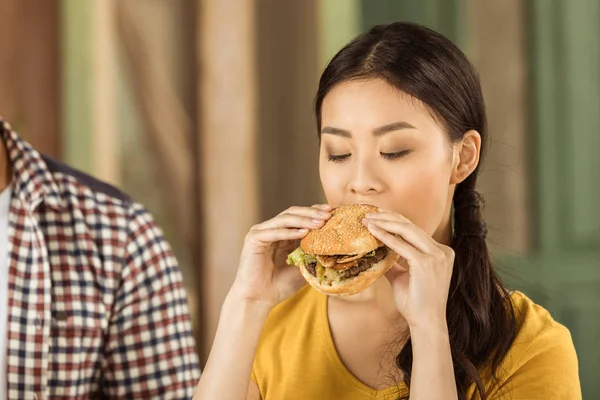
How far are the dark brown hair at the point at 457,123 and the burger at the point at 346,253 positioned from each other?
8.7 inches

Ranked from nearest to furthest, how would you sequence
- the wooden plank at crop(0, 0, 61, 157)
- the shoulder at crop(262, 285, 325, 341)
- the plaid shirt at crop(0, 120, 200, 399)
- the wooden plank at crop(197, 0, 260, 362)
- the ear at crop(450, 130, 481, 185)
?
the ear at crop(450, 130, 481, 185), the shoulder at crop(262, 285, 325, 341), the plaid shirt at crop(0, 120, 200, 399), the wooden plank at crop(0, 0, 61, 157), the wooden plank at crop(197, 0, 260, 362)

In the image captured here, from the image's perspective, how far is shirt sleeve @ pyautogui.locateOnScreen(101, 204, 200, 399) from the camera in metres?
2.56

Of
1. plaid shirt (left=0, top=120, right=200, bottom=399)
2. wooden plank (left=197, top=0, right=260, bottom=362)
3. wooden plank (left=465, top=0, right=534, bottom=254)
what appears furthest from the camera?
wooden plank (left=197, top=0, right=260, bottom=362)

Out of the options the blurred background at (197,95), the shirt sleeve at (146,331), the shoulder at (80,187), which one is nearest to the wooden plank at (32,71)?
the blurred background at (197,95)

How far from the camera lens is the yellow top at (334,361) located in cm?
178

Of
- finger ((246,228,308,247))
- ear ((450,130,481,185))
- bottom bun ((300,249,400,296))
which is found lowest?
bottom bun ((300,249,400,296))

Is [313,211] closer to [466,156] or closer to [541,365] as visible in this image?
[466,156]

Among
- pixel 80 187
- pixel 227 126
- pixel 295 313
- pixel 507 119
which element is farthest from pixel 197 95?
pixel 295 313

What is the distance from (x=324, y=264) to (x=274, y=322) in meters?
0.39

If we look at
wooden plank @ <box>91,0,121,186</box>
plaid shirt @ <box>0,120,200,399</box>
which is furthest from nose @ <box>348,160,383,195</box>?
wooden plank @ <box>91,0,121,186</box>

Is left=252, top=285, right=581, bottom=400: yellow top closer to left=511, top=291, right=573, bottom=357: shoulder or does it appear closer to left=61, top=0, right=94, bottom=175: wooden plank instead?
left=511, top=291, right=573, bottom=357: shoulder

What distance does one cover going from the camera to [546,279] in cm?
391

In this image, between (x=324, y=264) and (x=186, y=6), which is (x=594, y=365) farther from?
(x=186, y=6)

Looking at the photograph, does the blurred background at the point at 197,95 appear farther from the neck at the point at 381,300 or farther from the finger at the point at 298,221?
the finger at the point at 298,221
